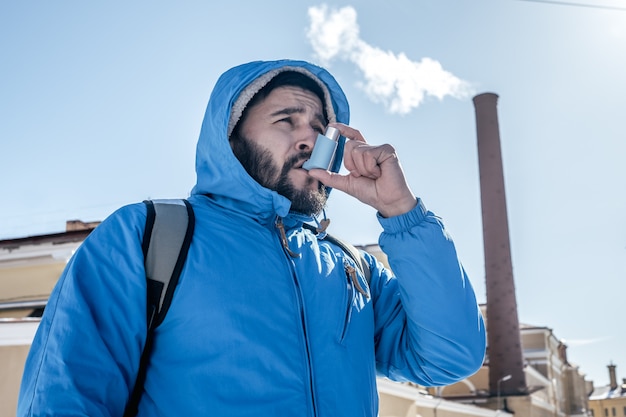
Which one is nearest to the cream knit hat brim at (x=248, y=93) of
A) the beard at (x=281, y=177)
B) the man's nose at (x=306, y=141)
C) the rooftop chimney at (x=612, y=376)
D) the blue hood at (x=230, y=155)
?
the blue hood at (x=230, y=155)

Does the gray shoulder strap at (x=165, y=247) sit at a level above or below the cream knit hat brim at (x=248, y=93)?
below

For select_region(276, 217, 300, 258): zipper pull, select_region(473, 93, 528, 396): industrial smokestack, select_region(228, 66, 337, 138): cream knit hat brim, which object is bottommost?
select_region(276, 217, 300, 258): zipper pull

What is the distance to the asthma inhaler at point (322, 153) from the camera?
185 cm

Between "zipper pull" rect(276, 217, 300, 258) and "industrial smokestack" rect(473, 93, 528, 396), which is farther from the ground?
"industrial smokestack" rect(473, 93, 528, 396)

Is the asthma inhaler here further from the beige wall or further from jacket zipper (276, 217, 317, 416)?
the beige wall

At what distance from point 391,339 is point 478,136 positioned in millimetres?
26630

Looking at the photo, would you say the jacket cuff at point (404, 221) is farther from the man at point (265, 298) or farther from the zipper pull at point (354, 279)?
the zipper pull at point (354, 279)

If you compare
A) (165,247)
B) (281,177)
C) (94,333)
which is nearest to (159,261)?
(165,247)

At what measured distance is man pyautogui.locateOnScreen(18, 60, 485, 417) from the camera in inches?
56.2

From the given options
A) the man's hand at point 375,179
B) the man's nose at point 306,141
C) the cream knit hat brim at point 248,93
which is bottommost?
the man's hand at point 375,179

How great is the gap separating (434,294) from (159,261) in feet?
2.39

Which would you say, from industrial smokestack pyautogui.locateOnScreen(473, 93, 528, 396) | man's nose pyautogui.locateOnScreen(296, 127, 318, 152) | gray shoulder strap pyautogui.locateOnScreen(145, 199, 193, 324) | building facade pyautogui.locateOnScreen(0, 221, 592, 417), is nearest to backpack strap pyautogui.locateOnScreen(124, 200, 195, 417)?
gray shoulder strap pyautogui.locateOnScreen(145, 199, 193, 324)

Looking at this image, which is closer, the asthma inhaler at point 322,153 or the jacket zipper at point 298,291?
the jacket zipper at point 298,291

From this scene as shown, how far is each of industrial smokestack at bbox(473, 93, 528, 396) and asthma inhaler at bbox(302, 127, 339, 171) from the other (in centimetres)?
2423
